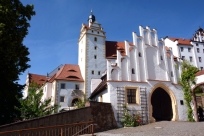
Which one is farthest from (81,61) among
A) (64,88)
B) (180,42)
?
(180,42)

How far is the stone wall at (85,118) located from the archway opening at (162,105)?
7.89 meters

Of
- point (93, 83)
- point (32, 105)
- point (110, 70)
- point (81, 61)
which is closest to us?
point (32, 105)

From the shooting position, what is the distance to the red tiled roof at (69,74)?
1440 inches

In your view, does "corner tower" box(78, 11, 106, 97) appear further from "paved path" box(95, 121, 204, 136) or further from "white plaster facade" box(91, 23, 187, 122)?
"paved path" box(95, 121, 204, 136)

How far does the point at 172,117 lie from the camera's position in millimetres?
22391

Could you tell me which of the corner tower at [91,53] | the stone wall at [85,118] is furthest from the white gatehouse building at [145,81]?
the corner tower at [91,53]

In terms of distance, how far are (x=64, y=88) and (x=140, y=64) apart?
699 inches

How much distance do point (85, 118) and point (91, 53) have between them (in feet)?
77.5

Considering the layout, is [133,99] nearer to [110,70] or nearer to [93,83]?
[110,70]

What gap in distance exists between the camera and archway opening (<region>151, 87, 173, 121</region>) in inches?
922

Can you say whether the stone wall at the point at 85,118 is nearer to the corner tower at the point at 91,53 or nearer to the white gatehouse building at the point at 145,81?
the white gatehouse building at the point at 145,81

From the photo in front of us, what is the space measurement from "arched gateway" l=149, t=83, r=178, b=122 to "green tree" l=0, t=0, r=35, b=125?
1379 centimetres

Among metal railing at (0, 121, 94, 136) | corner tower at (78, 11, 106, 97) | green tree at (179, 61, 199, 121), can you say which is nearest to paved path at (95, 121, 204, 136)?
metal railing at (0, 121, 94, 136)

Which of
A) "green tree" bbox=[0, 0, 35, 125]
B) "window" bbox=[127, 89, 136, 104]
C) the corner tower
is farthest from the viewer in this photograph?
the corner tower
